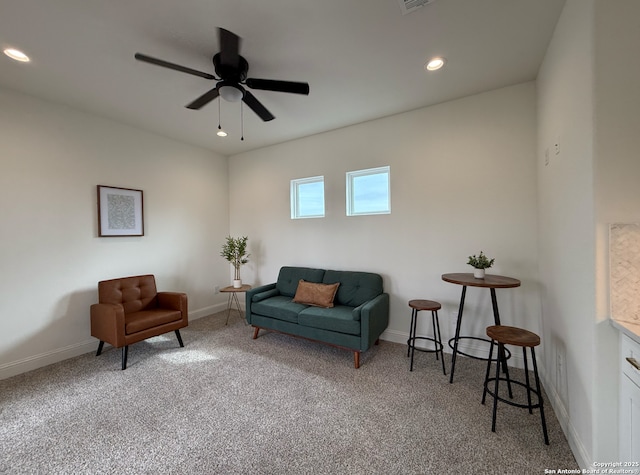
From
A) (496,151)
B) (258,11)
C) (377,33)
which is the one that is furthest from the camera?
(496,151)

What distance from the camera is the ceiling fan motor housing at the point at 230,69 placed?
1888 mm

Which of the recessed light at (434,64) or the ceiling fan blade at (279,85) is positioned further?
the recessed light at (434,64)

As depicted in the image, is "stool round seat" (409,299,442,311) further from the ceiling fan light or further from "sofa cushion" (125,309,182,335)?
"sofa cushion" (125,309,182,335)

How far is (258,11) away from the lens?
168 cm

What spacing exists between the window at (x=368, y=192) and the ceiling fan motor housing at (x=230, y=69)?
1.87 m

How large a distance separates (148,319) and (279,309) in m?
1.40

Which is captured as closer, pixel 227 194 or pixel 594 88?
pixel 594 88

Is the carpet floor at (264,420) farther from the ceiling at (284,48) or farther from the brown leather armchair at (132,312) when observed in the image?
the ceiling at (284,48)

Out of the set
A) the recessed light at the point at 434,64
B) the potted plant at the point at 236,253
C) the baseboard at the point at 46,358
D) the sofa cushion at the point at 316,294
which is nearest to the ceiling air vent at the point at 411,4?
the recessed light at the point at 434,64

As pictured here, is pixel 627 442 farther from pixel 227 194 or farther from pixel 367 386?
pixel 227 194

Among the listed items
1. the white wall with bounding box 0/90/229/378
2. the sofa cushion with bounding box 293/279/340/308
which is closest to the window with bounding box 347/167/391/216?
the sofa cushion with bounding box 293/279/340/308

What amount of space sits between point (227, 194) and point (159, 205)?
1.21 metres

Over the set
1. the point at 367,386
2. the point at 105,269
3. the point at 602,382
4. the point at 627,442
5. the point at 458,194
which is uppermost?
the point at 458,194

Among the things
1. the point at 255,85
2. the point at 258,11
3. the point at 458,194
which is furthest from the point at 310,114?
the point at 458,194
